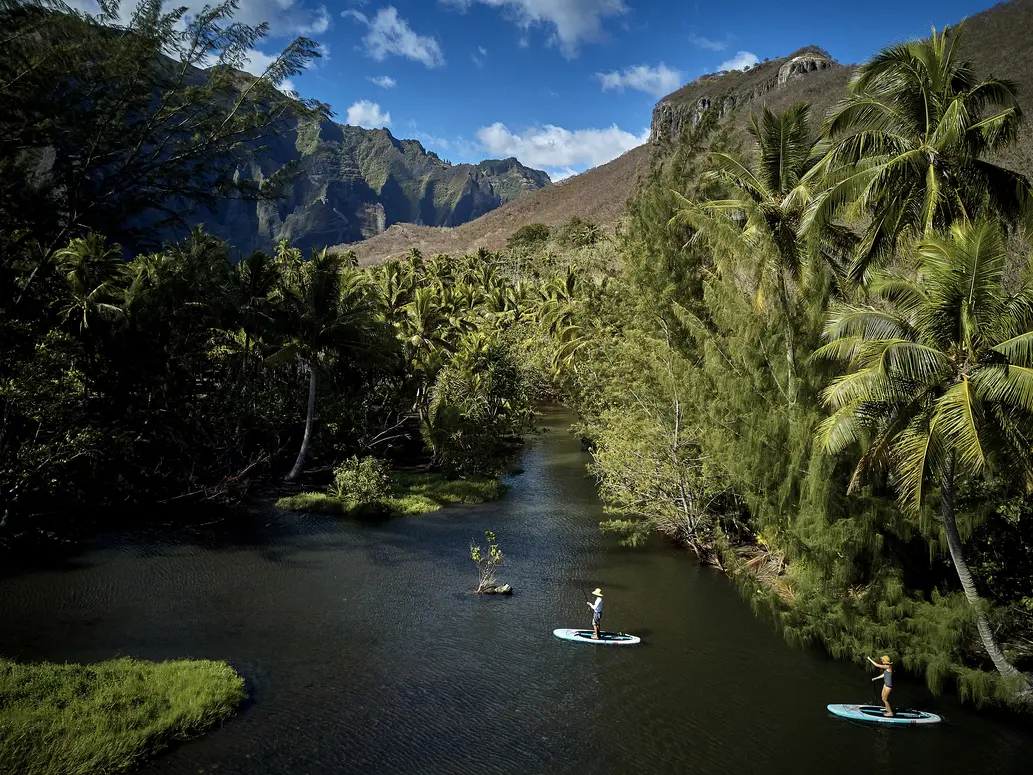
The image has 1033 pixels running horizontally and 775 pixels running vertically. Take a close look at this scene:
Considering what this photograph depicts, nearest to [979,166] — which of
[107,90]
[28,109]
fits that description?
[107,90]

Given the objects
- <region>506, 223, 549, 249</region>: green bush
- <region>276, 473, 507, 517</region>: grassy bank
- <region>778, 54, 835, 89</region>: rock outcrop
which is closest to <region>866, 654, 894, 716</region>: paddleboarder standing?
<region>276, 473, 507, 517</region>: grassy bank

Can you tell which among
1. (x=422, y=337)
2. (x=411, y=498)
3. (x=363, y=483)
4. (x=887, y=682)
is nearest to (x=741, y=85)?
(x=422, y=337)

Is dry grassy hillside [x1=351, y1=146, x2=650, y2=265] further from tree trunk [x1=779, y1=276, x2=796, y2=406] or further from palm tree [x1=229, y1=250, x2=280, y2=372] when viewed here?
tree trunk [x1=779, y1=276, x2=796, y2=406]

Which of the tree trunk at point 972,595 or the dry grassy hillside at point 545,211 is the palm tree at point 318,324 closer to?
the tree trunk at point 972,595

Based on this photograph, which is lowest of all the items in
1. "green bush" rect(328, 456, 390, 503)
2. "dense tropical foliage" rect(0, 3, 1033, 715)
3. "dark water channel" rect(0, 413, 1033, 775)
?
"dark water channel" rect(0, 413, 1033, 775)

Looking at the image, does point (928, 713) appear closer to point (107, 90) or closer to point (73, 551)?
point (107, 90)

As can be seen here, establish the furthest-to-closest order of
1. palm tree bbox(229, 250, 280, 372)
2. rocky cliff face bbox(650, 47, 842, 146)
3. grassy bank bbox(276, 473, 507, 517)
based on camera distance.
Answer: rocky cliff face bbox(650, 47, 842, 146)
palm tree bbox(229, 250, 280, 372)
grassy bank bbox(276, 473, 507, 517)

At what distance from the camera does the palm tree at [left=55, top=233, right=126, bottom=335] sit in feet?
85.8

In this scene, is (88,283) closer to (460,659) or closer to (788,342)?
(460,659)

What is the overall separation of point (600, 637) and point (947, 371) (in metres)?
9.58

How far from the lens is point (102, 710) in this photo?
11266 millimetres

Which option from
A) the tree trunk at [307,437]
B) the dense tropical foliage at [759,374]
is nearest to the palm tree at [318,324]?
the tree trunk at [307,437]

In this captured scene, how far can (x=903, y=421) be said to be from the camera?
11.1m

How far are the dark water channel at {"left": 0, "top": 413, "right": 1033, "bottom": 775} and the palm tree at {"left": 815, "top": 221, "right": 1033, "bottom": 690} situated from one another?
199 inches
